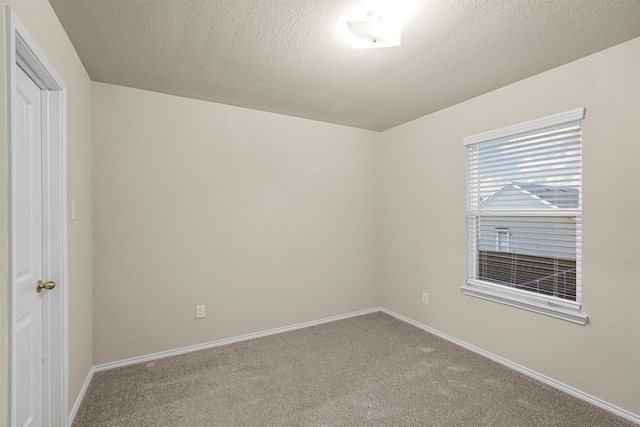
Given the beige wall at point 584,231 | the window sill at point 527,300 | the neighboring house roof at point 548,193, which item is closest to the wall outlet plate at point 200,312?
the beige wall at point 584,231

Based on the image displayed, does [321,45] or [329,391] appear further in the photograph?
[329,391]

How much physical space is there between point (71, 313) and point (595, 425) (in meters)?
3.34

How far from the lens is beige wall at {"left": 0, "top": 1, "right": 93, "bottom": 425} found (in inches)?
61.3

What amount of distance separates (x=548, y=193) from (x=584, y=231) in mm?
367

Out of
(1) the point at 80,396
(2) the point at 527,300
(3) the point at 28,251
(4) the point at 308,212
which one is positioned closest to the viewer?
(3) the point at 28,251

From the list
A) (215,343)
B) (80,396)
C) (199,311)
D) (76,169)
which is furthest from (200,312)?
(76,169)

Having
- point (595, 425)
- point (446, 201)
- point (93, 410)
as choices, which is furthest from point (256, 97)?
point (595, 425)

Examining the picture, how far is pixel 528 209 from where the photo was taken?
2557mm

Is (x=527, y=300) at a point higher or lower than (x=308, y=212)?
lower

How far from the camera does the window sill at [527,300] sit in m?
2.25

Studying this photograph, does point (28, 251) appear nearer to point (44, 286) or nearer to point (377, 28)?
point (44, 286)

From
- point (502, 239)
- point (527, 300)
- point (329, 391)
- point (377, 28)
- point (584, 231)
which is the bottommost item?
point (329, 391)

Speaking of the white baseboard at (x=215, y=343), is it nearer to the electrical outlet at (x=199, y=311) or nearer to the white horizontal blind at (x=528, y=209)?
the electrical outlet at (x=199, y=311)

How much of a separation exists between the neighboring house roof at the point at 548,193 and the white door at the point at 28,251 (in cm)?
328
